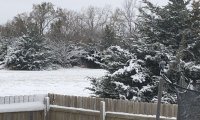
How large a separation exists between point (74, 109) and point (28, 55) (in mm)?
23359

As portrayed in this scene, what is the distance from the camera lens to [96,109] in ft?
29.9

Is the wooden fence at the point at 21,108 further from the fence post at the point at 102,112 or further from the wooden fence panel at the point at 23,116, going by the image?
the fence post at the point at 102,112

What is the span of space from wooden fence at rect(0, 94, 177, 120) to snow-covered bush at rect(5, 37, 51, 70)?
21.7 m

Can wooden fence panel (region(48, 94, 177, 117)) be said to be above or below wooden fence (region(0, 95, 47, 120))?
above

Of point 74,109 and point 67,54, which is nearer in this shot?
point 74,109

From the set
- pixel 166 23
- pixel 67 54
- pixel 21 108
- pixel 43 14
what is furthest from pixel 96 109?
pixel 43 14

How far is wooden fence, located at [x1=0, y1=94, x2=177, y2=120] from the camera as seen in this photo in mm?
8344

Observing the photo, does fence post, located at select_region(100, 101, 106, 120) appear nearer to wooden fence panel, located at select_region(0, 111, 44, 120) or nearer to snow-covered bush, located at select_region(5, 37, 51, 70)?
wooden fence panel, located at select_region(0, 111, 44, 120)

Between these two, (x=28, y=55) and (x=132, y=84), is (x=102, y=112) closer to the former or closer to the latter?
(x=132, y=84)

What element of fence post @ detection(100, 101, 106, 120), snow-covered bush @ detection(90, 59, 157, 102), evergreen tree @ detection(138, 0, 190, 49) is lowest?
fence post @ detection(100, 101, 106, 120)

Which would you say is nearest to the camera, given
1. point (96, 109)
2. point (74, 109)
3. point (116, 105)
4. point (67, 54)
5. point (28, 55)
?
point (116, 105)

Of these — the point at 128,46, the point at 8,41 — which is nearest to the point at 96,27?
the point at 8,41

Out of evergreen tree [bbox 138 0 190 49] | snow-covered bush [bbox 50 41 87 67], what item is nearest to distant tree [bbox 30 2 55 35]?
snow-covered bush [bbox 50 41 87 67]

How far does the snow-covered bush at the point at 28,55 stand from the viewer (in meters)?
A: 31.7
